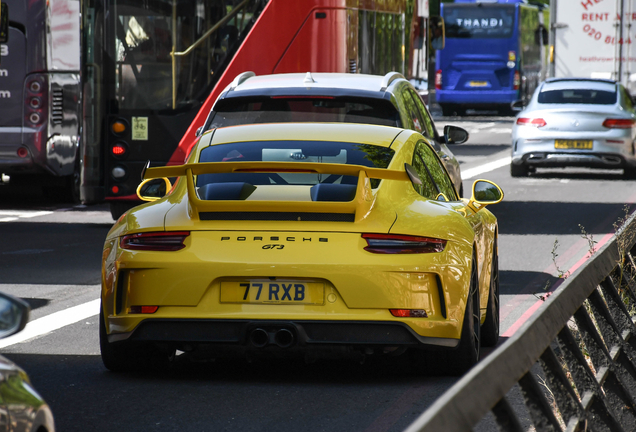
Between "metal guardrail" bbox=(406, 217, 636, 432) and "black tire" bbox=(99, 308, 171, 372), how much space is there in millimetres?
1965

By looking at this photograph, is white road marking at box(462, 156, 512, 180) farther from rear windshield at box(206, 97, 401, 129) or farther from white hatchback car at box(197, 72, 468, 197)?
rear windshield at box(206, 97, 401, 129)

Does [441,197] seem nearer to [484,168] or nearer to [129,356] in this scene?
[129,356]

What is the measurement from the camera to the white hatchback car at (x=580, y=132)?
20219 millimetres

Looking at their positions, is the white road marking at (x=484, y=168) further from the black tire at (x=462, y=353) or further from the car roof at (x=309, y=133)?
the black tire at (x=462, y=353)

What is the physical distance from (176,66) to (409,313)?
7.81 metres

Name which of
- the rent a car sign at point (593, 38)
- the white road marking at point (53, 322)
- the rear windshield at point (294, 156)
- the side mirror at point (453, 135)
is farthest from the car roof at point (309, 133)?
the rent a car sign at point (593, 38)

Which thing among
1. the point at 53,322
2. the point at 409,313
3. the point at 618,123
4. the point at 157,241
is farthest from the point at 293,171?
the point at 618,123

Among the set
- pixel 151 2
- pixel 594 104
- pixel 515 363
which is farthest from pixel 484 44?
pixel 515 363

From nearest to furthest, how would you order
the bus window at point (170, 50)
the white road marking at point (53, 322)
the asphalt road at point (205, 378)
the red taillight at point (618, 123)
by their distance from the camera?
1. the asphalt road at point (205, 378)
2. the white road marking at point (53, 322)
3. the bus window at point (170, 50)
4. the red taillight at point (618, 123)

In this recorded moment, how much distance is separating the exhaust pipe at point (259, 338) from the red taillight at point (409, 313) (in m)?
0.61

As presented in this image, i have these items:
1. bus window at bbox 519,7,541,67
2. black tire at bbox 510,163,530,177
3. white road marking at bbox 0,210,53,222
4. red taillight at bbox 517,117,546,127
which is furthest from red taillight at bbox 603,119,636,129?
bus window at bbox 519,7,541,67

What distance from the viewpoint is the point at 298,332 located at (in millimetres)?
6102

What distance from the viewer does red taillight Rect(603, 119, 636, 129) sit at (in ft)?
66.3

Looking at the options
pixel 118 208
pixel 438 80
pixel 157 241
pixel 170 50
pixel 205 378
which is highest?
pixel 170 50
